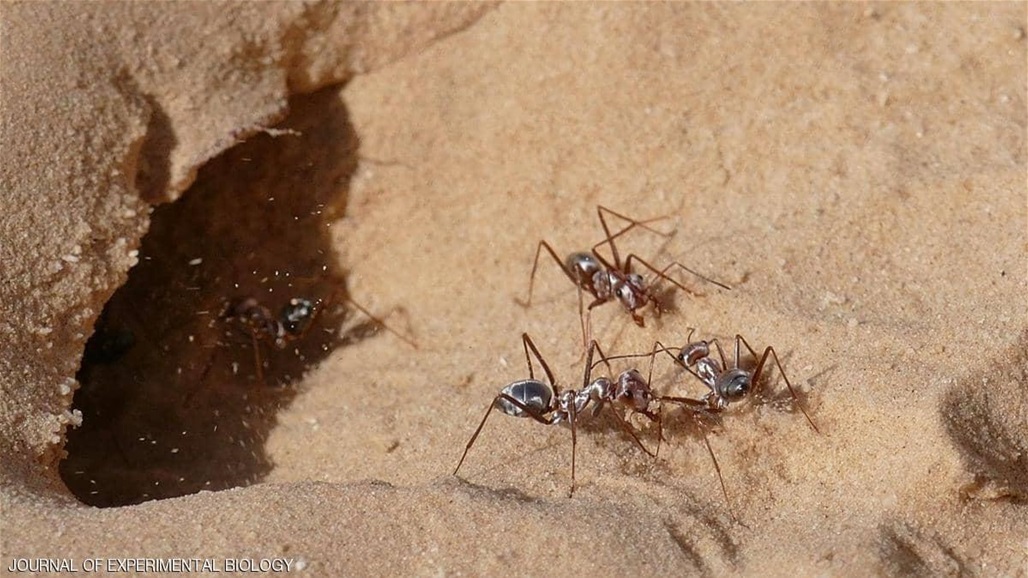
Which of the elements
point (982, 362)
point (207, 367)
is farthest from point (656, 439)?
point (207, 367)

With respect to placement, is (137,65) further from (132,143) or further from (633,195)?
(633,195)

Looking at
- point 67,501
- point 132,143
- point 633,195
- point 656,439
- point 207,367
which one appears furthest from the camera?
point 207,367

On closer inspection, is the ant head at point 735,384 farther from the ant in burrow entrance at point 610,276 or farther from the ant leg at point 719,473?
the ant in burrow entrance at point 610,276

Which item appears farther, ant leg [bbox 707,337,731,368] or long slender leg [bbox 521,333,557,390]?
long slender leg [bbox 521,333,557,390]

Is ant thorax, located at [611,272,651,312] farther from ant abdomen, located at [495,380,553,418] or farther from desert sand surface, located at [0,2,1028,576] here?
ant abdomen, located at [495,380,553,418]

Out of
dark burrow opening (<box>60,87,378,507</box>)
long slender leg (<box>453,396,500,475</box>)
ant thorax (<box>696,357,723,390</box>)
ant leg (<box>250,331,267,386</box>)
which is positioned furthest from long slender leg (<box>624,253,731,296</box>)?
ant leg (<box>250,331,267,386</box>)

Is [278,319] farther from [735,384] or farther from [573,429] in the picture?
[735,384]

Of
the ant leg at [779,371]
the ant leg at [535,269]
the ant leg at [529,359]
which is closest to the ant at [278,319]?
the ant leg at [535,269]
